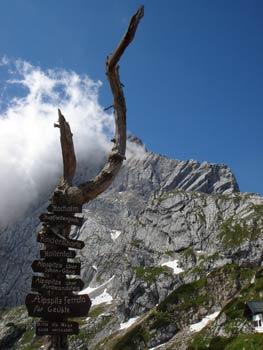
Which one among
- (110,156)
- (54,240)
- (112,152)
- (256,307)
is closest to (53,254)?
(54,240)

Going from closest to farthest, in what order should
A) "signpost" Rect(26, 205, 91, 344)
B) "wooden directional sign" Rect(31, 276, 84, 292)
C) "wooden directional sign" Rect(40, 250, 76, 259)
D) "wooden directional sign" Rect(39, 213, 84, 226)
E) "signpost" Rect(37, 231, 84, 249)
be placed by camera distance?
"signpost" Rect(26, 205, 91, 344) < "wooden directional sign" Rect(31, 276, 84, 292) < "wooden directional sign" Rect(40, 250, 76, 259) < "signpost" Rect(37, 231, 84, 249) < "wooden directional sign" Rect(39, 213, 84, 226)

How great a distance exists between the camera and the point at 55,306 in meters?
12.7

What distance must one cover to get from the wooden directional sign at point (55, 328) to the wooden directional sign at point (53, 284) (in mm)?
982

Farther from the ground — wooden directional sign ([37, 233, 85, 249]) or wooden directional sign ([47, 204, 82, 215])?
wooden directional sign ([47, 204, 82, 215])

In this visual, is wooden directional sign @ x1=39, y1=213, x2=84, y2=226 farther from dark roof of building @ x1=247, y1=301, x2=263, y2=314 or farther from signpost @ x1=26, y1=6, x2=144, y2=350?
dark roof of building @ x1=247, y1=301, x2=263, y2=314

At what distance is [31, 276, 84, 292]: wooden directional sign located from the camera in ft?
41.7

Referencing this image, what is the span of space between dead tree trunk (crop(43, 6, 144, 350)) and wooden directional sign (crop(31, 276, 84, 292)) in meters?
1.81

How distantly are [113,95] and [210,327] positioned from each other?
5058 inches

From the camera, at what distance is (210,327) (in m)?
131

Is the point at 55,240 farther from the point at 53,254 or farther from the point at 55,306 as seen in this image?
the point at 55,306

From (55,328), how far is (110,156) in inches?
256

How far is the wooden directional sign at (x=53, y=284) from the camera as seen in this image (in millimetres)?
12711

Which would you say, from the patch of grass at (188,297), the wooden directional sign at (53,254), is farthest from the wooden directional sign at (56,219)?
the patch of grass at (188,297)

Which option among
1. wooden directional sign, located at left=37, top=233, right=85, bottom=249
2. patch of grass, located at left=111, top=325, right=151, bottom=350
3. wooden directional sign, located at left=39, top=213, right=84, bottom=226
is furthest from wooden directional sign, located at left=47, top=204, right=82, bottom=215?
patch of grass, located at left=111, top=325, right=151, bottom=350
